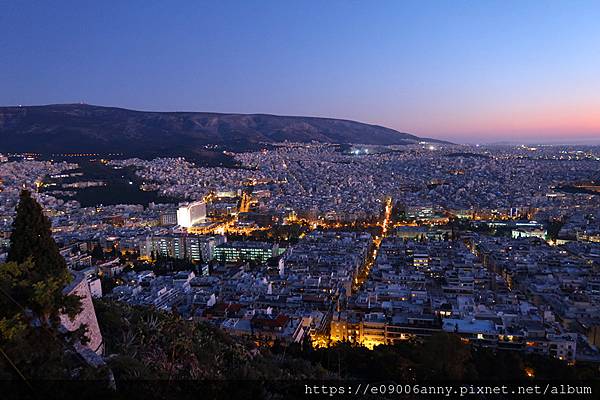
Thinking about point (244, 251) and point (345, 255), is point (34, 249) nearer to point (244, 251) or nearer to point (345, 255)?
point (345, 255)

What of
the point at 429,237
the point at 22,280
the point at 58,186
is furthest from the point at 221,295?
the point at 58,186

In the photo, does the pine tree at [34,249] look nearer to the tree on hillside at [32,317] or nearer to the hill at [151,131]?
the tree on hillside at [32,317]

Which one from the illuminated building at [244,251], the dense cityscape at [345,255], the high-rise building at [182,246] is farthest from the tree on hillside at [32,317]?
the high-rise building at [182,246]

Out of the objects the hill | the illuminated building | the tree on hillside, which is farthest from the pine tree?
the hill

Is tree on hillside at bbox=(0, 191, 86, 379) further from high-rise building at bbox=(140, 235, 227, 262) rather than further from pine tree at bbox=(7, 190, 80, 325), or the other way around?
high-rise building at bbox=(140, 235, 227, 262)

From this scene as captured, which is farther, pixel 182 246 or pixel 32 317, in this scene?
pixel 182 246

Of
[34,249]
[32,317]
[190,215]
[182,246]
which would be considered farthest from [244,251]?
[32,317]

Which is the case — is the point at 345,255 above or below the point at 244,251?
above
